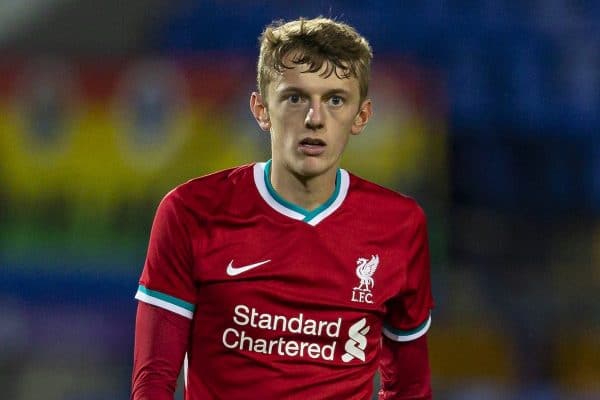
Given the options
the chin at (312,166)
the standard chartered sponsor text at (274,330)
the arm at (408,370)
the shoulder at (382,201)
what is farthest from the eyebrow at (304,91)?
the arm at (408,370)

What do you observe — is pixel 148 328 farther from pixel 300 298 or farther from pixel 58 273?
pixel 58 273

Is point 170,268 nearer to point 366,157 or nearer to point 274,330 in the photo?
point 274,330

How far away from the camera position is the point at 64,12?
12.4ft

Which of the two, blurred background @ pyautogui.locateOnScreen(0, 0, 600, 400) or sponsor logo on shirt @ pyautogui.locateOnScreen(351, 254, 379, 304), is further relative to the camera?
blurred background @ pyautogui.locateOnScreen(0, 0, 600, 400)

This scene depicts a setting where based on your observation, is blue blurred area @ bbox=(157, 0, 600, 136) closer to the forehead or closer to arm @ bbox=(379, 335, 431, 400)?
arm @ bbox=(379, 335, 431, 400)

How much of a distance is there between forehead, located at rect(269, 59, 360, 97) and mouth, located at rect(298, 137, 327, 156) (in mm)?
90

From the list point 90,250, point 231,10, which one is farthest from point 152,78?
point 90,250

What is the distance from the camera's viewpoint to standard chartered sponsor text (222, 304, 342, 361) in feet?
6.28

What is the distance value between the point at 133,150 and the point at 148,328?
1936 mm

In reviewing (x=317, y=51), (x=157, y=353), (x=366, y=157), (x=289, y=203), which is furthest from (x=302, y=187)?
(x=366, y=157)

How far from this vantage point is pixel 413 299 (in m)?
2.09

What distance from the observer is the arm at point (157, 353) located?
6.05 feet

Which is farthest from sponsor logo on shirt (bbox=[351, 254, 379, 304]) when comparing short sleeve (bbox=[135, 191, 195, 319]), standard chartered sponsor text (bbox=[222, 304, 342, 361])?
short sleeve (bbox=[135, 191, 195, 319])

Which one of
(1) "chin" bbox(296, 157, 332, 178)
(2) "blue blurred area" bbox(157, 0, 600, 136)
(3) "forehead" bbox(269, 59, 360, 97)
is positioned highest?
(2) "blue blurred area" bbox(157, 0, 600, 136)
